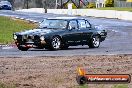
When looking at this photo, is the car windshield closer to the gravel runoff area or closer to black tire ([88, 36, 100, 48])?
black tire ([88, 36, 100, 48])

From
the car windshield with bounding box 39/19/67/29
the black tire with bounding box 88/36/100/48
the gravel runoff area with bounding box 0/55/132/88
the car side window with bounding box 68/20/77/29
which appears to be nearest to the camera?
the gravel runoff area with bounding box 0/55/132/88

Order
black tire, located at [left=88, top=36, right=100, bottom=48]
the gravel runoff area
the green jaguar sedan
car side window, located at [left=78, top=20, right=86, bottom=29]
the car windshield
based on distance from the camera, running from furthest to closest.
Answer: black tire, located at [left=88, top=36, right=100, bottom=48]
car side window, located at [left=78, top=20, right=86, bottom=29]
the car windshield
the green jaguar sedan
the gravel runoff area

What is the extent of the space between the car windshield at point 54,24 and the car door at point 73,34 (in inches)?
9.7

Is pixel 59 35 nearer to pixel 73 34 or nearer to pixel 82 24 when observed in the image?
pixel 73 34

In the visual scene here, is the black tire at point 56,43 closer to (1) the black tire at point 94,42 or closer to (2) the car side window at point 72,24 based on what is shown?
(2) the car side window at point 72,24

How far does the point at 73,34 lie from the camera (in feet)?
72.7

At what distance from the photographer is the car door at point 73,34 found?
21.9 meters

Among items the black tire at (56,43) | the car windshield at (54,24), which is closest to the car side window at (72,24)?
the car windshield at (54,24)

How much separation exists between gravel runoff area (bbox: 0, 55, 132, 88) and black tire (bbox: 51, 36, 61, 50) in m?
4.47

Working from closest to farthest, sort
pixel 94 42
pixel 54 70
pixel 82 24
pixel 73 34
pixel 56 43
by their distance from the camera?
pixel 54 70 < pixel 56 43 < pixel 73 34 < pixel 82 24 < pixel 94 42

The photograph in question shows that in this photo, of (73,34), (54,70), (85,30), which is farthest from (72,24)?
(54,70)

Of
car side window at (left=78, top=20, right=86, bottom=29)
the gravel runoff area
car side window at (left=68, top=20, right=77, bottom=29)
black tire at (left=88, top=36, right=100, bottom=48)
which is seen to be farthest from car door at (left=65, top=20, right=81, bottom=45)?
the gravel runoff area

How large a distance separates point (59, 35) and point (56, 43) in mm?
387

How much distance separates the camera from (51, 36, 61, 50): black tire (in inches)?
817
